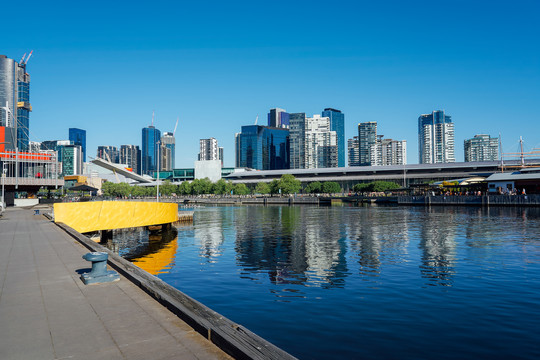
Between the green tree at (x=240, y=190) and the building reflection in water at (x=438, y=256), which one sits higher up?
the green tree at (x=240, y=190)

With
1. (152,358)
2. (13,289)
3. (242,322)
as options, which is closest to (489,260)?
(242,322)

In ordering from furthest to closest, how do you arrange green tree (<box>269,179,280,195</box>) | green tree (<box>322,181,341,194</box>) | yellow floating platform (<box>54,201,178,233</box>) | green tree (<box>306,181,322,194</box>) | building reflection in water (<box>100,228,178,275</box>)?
green tree (<box>306,181,322,194</box>), green tree (<box>322,181,341,194</box>), green tree (<box>269,179,280,195</box>), yellow floating platform (<box>54,201,178,233</box>), building reflection in water (<box>100,228,178,275</box>)

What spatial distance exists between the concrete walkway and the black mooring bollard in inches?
10.9

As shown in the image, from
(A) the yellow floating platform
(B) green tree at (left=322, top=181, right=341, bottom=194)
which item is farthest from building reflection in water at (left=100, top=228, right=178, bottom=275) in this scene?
(B) green tree at (left=322, top=181, right=341, bottom=194)

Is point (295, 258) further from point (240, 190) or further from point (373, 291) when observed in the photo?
point (240, 190)

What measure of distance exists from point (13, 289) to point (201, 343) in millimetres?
7306

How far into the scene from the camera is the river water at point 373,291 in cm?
1061

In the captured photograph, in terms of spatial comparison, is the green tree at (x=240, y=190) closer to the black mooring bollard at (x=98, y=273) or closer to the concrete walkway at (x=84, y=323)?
the concrete walkway at (x=84, y=323)

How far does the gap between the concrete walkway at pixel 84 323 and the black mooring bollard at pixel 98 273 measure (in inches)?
10.9

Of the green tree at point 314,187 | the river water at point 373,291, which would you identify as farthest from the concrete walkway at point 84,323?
the green tree at point 314,187

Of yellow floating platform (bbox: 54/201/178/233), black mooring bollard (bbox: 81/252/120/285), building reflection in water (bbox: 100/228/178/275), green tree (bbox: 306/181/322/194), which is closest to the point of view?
black mooring bollard (bbox: 81/252/120/285)

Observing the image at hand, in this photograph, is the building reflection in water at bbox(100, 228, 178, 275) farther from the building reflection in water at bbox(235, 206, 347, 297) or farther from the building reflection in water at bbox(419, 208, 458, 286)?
the building reflection in water at bbox(419, 208, 458, 286)

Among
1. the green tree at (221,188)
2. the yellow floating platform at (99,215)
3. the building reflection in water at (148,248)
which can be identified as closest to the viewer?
the building reflection in water at (148,248)

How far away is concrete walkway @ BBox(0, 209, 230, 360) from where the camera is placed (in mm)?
6402
